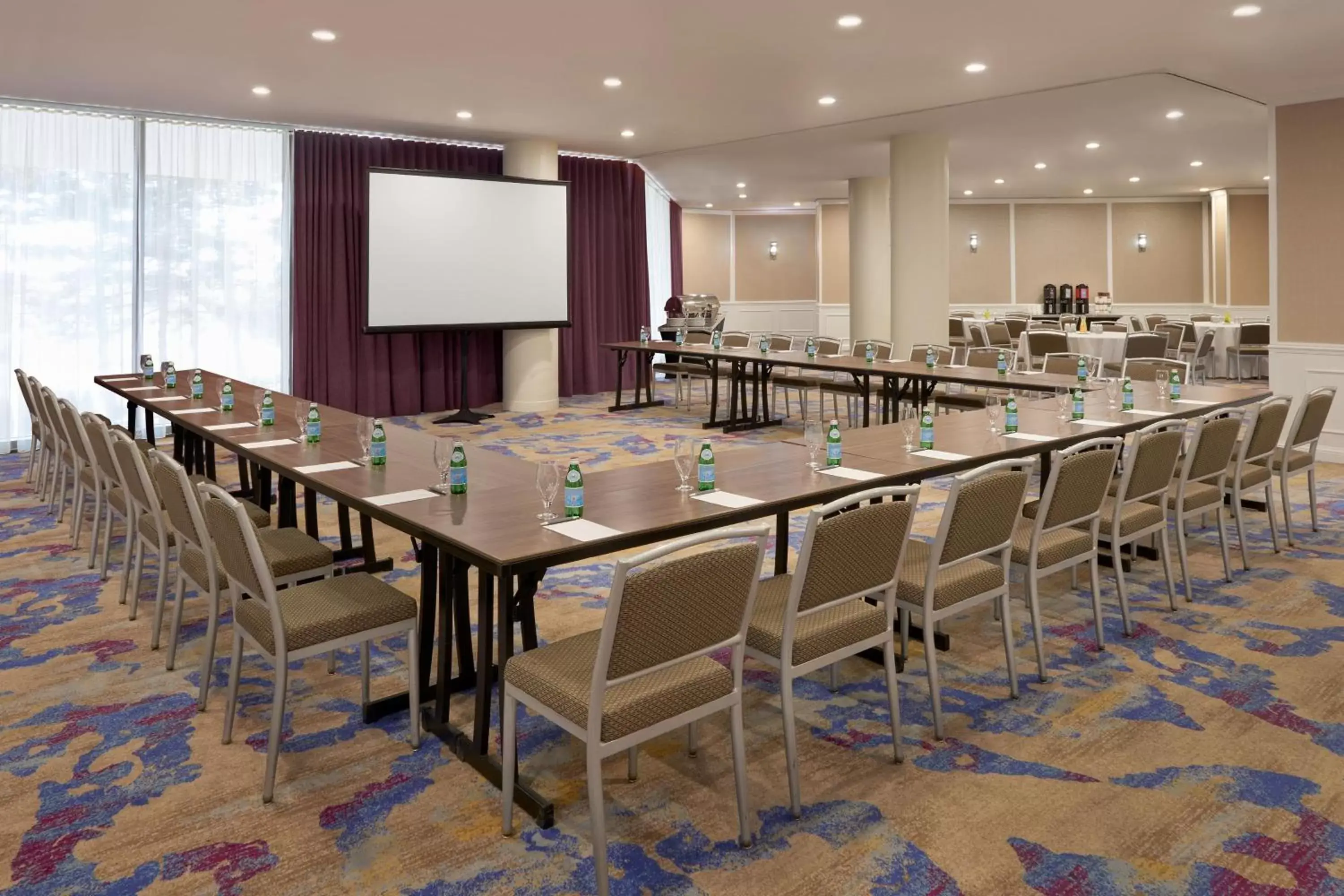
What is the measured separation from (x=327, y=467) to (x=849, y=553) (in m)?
2.17

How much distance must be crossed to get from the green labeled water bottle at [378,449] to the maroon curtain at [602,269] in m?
8.32

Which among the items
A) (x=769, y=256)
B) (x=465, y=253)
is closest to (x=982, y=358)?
(x=465, y=253)

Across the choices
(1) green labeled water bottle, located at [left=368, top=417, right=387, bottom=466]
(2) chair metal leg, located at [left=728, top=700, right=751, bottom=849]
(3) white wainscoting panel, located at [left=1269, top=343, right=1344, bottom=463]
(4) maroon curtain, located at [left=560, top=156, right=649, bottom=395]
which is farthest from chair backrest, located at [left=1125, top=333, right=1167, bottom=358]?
(2) chair metal leg, located at [left=728, top=700, right=751, bottom=849]

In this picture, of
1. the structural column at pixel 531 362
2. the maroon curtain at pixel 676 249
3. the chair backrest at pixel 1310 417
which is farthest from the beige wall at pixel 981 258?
the chair backrest at pixel 1310 417

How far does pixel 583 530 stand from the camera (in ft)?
9.41

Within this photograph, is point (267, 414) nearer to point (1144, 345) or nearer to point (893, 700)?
→ point (893, 700)

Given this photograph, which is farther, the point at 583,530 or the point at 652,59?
the point at 652,59

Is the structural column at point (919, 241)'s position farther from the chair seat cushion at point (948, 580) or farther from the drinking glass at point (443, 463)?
the drinking glass at point (443, 463)

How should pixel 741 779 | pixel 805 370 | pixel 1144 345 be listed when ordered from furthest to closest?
1. pixel 1144 345
2. pixel 805 370
3. pixel 741 779

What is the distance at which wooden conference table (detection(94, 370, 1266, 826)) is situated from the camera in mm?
2789

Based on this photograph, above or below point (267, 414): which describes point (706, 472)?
below

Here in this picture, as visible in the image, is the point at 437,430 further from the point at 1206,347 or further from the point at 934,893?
the point at 1206,347

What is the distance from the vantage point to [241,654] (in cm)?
307

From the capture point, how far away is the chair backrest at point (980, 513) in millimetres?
3043
